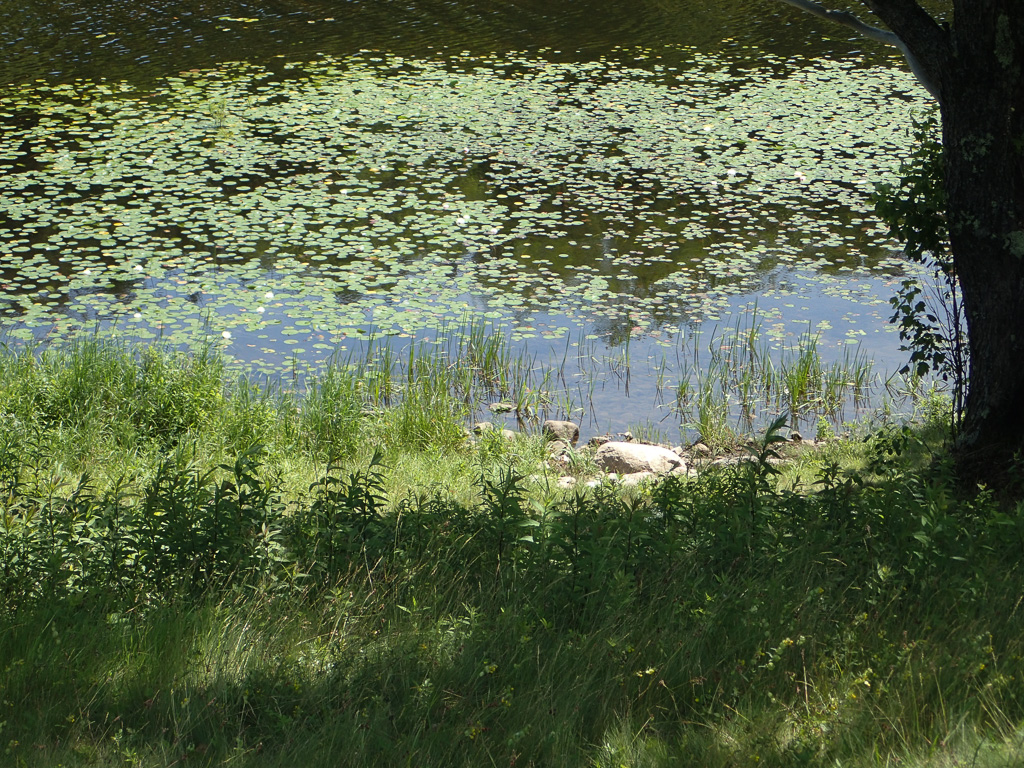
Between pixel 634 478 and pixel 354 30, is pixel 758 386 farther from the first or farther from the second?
pixel 354 30

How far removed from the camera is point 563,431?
21.8 ft

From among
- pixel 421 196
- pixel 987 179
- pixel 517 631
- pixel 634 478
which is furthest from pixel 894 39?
pixel 421 196

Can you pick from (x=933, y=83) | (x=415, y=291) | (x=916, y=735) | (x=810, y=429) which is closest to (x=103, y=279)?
(x=415, y=291)

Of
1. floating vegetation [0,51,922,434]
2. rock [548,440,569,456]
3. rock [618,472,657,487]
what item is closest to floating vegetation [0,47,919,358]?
floating vegetation [0,51,922,434]

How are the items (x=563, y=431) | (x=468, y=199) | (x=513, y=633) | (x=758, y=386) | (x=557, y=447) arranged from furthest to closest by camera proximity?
(x=468, y=199) → (x=758, y=386) → (x=563, y=431) → (x=557, y=447) → (x=513, y=633)

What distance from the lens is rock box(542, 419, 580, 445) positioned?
21.7 ft

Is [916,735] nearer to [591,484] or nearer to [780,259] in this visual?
[591,484]

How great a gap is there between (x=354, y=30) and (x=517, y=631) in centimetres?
1578

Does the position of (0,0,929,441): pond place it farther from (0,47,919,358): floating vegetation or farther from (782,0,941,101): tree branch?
(782,0,941,101): tree branch

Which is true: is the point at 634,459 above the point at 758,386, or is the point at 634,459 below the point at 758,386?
below

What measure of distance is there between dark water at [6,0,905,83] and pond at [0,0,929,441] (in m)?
0.12

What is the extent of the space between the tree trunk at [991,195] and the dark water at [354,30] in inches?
476

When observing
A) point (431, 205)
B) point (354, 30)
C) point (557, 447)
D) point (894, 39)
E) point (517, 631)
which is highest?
point (354, 30)

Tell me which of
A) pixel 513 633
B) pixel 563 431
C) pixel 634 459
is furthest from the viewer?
pixel 563 431
